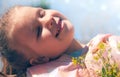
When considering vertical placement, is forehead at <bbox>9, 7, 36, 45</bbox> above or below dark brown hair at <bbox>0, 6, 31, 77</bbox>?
above

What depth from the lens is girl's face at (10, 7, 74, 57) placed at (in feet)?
4.15

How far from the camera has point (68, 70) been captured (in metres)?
1.19

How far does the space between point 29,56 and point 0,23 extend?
0.21 meters

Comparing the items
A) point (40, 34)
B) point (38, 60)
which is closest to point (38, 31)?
point (40, 34)

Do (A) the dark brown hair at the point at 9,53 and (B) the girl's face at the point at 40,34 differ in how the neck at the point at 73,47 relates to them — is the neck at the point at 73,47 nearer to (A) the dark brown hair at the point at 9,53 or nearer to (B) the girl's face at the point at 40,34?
(B) the girl's face at the point at 40,34

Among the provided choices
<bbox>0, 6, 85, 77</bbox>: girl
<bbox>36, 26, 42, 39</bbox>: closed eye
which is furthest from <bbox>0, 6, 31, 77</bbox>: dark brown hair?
<bbox>36, 26, 42, 39</bbox>: closed eye

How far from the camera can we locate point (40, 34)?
1.28 meters

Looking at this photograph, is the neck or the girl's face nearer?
the girl's face

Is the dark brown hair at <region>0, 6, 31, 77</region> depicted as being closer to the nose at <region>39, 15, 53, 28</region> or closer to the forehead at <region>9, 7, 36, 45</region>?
the forehead at <region>9, 7, 36, 45</region>

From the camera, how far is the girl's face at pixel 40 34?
49.8 inches

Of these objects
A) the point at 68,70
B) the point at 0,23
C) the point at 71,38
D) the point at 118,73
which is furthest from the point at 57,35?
the point at 118,73

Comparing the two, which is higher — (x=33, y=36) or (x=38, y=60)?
(x=33, y=36)

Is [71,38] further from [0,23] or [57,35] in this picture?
[0,23]

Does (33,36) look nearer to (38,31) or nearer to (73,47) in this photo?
(38,31)
